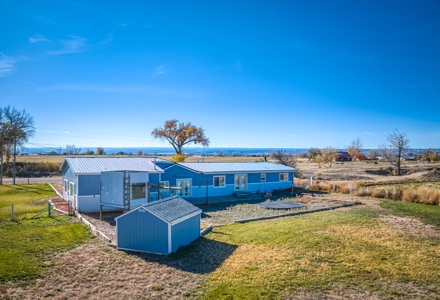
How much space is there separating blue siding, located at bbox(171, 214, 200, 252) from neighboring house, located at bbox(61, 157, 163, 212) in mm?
7756

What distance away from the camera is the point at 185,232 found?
536 inches

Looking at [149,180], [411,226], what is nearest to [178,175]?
[149,180]

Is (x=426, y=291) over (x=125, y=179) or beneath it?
beneath

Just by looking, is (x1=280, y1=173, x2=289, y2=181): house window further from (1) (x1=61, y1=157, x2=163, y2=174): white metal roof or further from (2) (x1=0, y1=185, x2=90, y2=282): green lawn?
(2) (x1=0, y1=185, x2=90, y2=282): green lawn

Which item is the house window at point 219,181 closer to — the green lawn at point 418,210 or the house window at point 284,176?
the house window at point 284,176

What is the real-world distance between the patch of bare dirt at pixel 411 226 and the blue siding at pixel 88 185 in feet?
63.0

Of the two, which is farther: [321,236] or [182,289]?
[321,236]

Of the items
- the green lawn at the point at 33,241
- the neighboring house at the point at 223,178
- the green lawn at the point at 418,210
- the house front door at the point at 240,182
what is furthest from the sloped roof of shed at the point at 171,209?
the house front door at the point at 240,182

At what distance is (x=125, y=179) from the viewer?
1855 cm

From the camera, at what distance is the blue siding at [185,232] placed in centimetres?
1269

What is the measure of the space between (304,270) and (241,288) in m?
2.65

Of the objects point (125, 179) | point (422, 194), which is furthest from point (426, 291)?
point (422, 194)

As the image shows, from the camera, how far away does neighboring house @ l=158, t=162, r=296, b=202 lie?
2661 centimetres

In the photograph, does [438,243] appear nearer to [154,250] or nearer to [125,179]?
[154,250]
